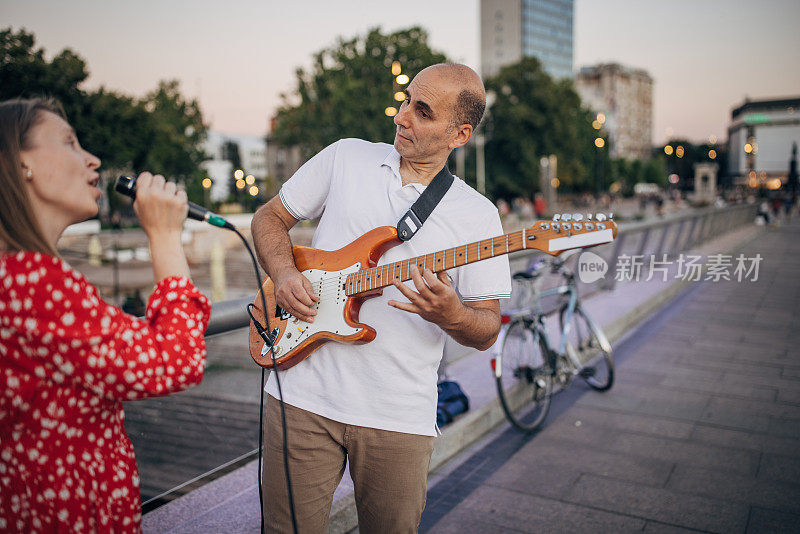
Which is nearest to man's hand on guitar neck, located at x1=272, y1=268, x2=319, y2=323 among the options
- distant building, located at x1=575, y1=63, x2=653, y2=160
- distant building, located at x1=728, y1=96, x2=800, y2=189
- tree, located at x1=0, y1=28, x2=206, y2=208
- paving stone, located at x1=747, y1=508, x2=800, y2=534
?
paving stone, located at x1=747, y1=508, x2=800, y2=534

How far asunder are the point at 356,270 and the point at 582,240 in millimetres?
708

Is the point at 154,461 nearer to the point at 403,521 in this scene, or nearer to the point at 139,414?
the point at 139,414

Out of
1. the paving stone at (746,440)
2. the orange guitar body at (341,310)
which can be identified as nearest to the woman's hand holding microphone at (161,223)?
the orange guitar body at (341,310)

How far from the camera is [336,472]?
2.14 metres

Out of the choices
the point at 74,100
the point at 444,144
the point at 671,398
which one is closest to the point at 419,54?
the point at 74,100

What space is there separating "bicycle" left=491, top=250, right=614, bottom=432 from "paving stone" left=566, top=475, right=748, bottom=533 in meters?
0.98

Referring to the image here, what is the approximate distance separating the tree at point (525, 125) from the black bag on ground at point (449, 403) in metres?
48.2

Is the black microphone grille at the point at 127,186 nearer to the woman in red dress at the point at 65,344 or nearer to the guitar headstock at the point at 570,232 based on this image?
the woman in red dress at the point at 65,344

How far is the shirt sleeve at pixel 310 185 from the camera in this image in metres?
2.24

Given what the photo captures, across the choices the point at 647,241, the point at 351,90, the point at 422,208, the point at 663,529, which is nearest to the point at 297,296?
the point at 422,208

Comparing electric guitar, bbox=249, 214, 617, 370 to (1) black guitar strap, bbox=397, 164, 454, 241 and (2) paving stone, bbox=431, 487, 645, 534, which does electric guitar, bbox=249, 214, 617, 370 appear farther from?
(2) paving stone, bbox=431, 487, 645, 534

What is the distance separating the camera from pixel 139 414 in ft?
11.0

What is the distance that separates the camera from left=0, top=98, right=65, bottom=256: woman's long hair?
4.04 ft

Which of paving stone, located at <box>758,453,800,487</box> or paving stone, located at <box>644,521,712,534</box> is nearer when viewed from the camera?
paving stone, located at <box>644,521,712,534</box>
